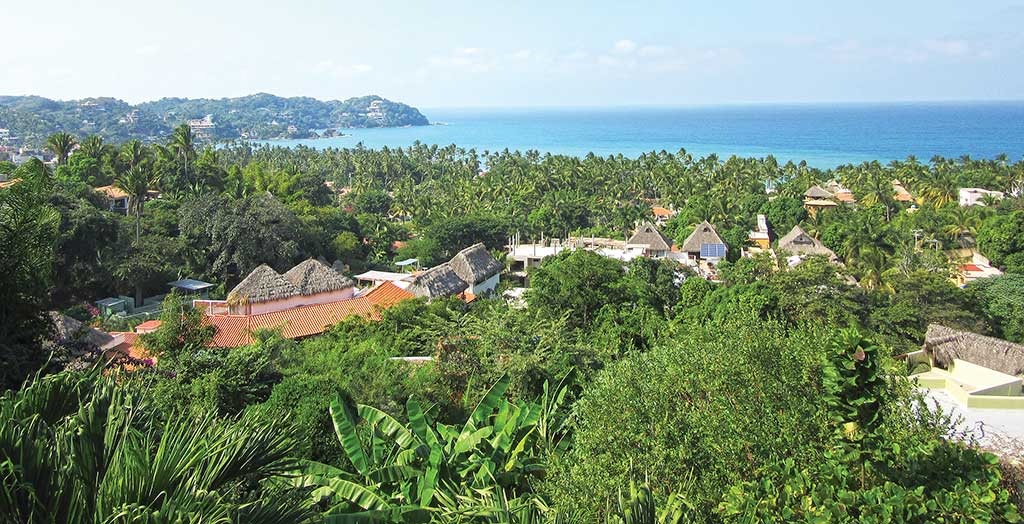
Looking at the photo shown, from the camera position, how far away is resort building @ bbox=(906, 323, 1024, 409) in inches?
501

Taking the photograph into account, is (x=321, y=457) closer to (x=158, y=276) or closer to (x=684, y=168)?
(x=158, y=276)

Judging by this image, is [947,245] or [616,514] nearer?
[616,514]

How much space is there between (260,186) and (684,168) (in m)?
32.4

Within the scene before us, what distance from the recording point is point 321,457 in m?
8.73

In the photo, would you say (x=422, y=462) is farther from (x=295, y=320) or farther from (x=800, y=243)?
(x=800, y=243)

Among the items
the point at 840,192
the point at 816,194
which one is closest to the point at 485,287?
the point at 816,194

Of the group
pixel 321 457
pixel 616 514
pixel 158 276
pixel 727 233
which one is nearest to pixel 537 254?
pixel 727 233

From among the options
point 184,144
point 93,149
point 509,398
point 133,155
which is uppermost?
point 184,144

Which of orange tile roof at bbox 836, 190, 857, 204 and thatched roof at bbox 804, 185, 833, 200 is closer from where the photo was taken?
thatched roof at bbox 804, 185, 833, 200

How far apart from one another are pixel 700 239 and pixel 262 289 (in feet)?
68.6

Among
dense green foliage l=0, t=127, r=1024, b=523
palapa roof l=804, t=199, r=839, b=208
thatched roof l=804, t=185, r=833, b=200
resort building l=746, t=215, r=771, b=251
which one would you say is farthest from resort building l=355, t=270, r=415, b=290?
thatched roof l=804, t=185, r=833, b=200

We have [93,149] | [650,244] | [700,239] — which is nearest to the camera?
[650,244]

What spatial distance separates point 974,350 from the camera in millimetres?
15805

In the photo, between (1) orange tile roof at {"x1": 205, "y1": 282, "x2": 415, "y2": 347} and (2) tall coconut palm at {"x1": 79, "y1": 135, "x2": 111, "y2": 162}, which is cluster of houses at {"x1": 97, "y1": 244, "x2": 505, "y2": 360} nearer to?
(1) orange tile roof at {"x1": 205, "y1": 282, "x2": 415, "y2": 347}
